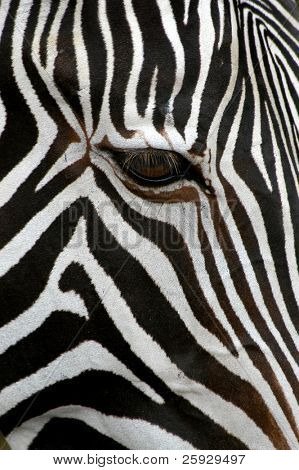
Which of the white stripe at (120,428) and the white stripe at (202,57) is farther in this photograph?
the white stripe at (120,428)

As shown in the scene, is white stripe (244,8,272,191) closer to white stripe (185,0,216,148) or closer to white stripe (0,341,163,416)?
white stripe (185,0,216,148)

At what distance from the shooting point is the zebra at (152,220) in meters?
1.74

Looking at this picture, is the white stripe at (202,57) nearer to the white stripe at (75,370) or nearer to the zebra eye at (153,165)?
the zebra eye at (153,165)

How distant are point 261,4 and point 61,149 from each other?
2.81 feet

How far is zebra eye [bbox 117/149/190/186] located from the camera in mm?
1701

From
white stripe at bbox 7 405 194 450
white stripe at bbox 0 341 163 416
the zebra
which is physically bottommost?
white stripe at bbox 7 405 194 450

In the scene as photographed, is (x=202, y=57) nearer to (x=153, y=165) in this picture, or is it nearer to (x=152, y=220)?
(x=153, y=165)

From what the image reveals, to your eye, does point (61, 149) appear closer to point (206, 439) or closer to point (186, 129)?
point (186, 129)

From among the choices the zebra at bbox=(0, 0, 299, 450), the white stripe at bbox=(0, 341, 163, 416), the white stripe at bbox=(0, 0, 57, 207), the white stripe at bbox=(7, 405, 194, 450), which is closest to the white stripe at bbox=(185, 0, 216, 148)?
the zebra at bbox=(0, 0, 299, 450)

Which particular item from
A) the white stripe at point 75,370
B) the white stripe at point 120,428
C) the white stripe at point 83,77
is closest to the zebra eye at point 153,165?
the white stripe at point 83,77

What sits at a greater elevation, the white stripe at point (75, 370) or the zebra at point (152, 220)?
the zebra at point (152, 220)

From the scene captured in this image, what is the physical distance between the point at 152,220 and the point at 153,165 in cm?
17

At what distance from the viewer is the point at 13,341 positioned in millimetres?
1799

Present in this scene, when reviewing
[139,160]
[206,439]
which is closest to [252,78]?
[139,160]
